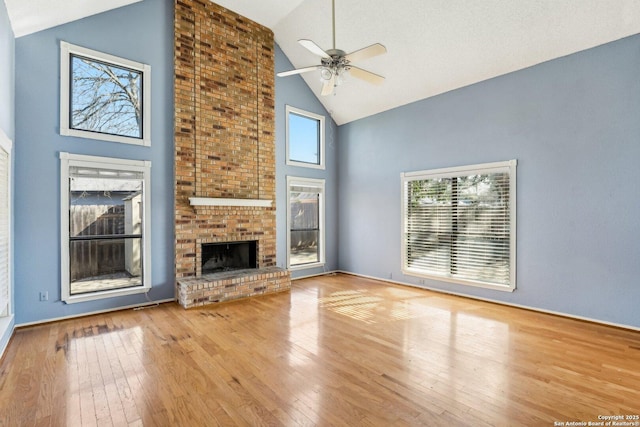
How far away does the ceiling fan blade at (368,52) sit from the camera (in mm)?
3107

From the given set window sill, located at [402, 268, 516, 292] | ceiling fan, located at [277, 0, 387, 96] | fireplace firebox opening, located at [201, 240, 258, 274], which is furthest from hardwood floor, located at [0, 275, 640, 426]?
ceiling fan, located at [277, 0, 387, 96]

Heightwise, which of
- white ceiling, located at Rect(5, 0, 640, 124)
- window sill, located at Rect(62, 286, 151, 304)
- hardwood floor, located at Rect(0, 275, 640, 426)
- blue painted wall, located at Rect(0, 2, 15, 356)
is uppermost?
white ceiling, located at Rect(5, 0, 640, 124)

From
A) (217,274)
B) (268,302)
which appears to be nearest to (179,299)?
(217,274)

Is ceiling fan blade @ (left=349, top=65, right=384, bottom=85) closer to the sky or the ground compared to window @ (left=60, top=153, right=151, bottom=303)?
closer to the sky

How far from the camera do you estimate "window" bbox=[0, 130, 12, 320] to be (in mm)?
3127

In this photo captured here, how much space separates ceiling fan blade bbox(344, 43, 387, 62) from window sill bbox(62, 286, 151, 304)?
432 centimetres

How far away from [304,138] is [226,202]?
8.11 feet

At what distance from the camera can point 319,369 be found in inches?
108

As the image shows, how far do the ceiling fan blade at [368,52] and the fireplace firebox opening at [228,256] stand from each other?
372 centimetres

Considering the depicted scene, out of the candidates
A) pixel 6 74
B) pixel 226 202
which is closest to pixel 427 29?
pixel 226 202

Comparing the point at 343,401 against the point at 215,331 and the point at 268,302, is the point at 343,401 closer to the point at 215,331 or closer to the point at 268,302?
the point at 215,331

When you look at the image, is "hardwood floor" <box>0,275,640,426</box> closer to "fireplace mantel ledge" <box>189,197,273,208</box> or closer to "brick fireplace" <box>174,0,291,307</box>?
"brick fireplace" <box>174,0,291,307</box>

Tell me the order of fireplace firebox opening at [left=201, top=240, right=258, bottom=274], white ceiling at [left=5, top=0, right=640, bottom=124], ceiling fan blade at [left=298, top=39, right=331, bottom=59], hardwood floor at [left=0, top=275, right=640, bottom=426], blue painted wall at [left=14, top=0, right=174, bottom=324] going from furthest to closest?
fireplace firebox opening at [left=201, top=240, right=258, bottom=274] < blue painted wall at [left=14, top=0, right=174, bottom=324] < white ceiling at [left=5, top=0, right=640, bottom=124] < ceiling fan blade at [left=298, top=39, right=331, bottom=59] < hardwood floor at [left=0, top=275, right=640, bottom=426]

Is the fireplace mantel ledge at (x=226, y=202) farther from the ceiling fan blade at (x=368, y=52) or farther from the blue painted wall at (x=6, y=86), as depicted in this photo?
the ceiling fan blade at (x=368, y=52)
